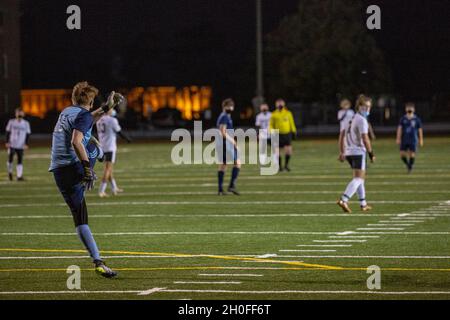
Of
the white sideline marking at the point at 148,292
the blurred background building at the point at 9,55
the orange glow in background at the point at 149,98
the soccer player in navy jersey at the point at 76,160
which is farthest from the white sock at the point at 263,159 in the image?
the blurred background building at the point at 9,55

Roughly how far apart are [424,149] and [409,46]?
40.4 metres

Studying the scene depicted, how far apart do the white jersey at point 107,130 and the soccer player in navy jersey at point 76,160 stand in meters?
11.7

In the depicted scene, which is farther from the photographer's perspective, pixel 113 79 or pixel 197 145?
pixel 113 79

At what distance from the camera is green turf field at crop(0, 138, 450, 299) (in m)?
11.2

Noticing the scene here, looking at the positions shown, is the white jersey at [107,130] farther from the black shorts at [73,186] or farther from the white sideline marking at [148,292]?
the white sideline marking at [148,292]

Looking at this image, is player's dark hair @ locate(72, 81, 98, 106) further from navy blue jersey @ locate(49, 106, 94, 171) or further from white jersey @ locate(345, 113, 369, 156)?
white jersey @ locate(345, 113, 369, 156)

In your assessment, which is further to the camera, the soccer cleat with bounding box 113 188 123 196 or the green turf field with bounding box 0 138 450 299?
the soccer cleat with bounding box 113 188 123 196

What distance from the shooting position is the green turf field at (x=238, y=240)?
11203 mm

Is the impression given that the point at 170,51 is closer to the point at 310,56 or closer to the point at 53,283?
the point at 310,56

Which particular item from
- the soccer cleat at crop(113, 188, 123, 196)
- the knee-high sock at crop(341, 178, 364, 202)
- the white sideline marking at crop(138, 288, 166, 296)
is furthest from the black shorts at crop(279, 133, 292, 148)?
the white sideline marking at crop(138, 288, 166, 296)

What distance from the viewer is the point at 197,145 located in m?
51.7

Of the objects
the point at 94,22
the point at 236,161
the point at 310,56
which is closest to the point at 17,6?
the point at 94,22

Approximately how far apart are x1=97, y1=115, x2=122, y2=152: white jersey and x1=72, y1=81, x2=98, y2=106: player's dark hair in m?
11.6

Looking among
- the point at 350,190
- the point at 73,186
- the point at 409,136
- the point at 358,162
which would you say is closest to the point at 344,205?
the point at 350,190
